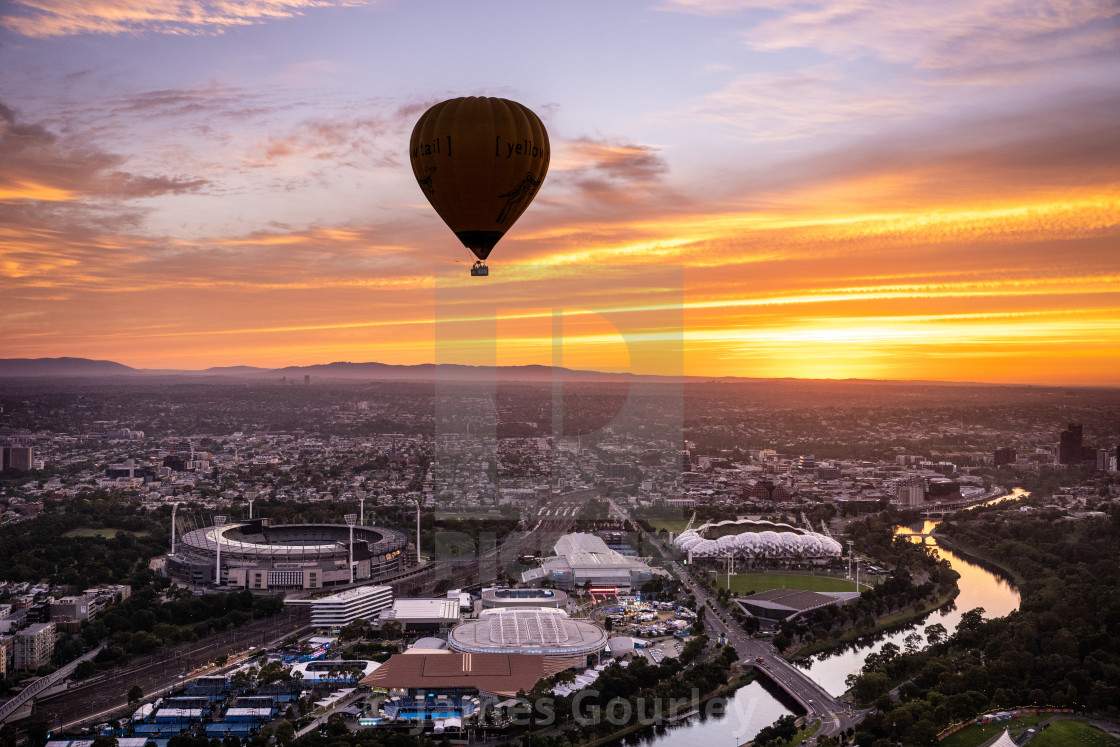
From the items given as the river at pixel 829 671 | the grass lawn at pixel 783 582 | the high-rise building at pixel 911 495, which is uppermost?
the high-rise building at pixel 911 495

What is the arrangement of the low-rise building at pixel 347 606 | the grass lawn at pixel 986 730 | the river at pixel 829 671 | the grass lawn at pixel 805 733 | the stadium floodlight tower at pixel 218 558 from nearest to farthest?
the grass lawn at pixel 986 730, the grass lawn at pixel 805 733, the river at pixel 829 671, the low-rise building at pixel 347 606, the stadium floodlight tower at pixel 218 558

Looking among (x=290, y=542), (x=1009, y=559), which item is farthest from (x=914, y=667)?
(x=290, y=542)

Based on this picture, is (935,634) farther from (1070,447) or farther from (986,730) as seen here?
(1070,447)

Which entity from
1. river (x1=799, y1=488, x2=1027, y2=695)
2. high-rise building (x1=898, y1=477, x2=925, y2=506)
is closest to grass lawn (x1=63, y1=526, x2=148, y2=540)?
river (x1=799, y1=488, x2=1027, y2=695)

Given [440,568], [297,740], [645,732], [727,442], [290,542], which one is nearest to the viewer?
[297,740]

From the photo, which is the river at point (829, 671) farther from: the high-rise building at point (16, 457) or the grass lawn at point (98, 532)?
the high-rise building at point (16, 457)

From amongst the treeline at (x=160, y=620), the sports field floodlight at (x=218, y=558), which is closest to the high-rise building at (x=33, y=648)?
the treeline at (x=160, y=620)

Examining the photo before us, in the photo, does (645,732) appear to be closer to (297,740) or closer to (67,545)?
(297,740)
